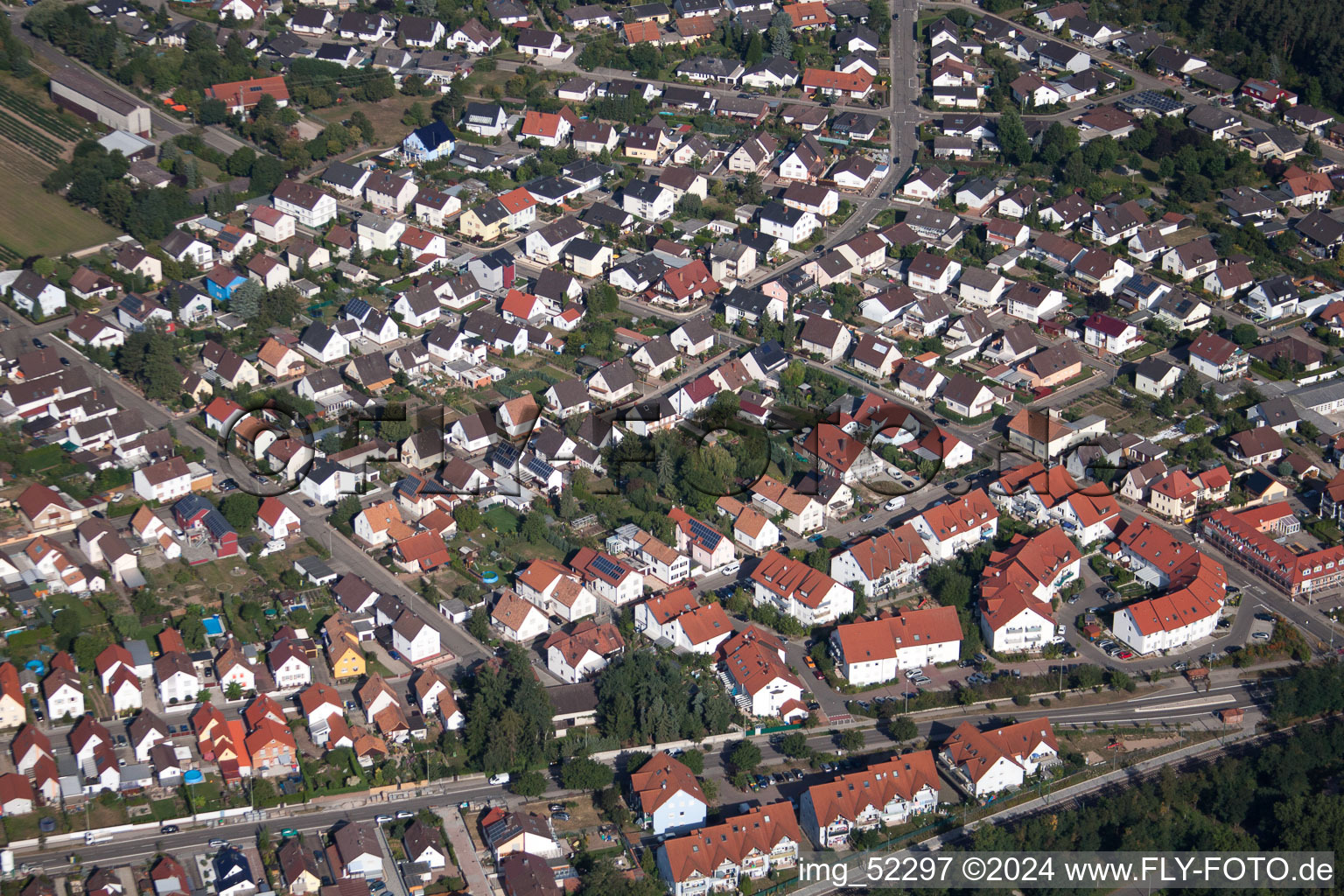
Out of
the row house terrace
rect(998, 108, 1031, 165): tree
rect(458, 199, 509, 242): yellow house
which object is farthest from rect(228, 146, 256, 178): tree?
the row house terrace

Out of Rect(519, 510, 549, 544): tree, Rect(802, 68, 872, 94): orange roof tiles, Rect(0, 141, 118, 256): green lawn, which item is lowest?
Rect(519, 510, 549, 544): tree

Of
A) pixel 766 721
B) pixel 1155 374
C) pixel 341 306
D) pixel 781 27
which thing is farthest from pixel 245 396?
pixel 781 27

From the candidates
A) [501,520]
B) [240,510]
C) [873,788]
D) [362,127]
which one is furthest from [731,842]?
[362,127]

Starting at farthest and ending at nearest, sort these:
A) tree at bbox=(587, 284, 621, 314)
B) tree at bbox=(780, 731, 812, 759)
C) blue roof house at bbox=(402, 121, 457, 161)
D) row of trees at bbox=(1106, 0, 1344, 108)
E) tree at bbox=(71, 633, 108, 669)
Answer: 1. row of trees at bbox=(1106, 0, 1344, 108)
2. blue roof house at bbox=(402, 121, 457, 161)
3. tree at bbox=(587, 284, 621, 314)
4. tree at bbox=(71, 633, 108, 669)
5. tree at bbox=(780, 731, 812, 759)

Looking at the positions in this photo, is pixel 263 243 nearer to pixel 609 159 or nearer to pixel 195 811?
pixel 609 159

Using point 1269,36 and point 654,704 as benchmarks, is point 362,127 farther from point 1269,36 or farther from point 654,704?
point 1269,36

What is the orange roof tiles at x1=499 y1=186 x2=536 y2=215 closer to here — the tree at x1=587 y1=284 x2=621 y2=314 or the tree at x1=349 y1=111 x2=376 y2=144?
the tree at x1=587 y1=284 x2=621 y2=314
